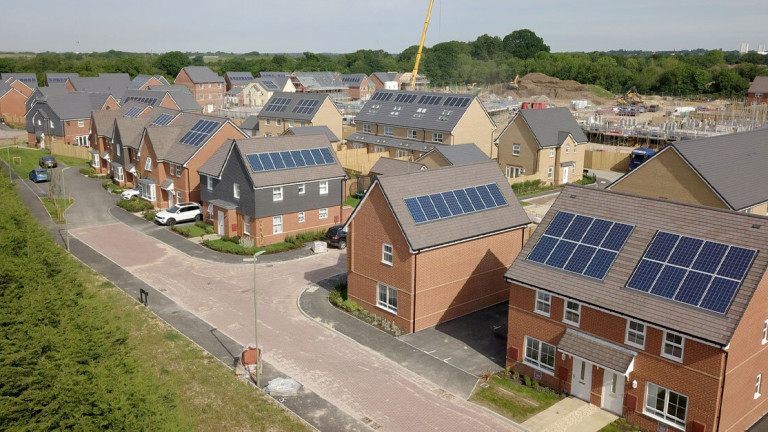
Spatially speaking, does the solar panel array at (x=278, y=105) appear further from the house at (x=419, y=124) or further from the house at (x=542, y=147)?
the house at (x=542, y=147)

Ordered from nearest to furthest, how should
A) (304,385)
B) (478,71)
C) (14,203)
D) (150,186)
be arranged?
(304,385) → (14,203) → (150,186) → (478,71)

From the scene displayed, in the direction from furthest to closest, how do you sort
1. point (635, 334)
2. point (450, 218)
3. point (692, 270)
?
point (450, 218)
point (635, 334)
point (692, 270)

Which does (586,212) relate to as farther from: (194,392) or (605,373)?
(194,392)

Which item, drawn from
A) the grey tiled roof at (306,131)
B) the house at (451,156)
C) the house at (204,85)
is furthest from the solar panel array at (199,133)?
the house at (204,85)

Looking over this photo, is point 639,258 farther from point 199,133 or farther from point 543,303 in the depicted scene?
point 199,133

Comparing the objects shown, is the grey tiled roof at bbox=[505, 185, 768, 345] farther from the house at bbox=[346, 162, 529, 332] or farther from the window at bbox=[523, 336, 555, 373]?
the house at bbox=[346, 162, 529, 332]

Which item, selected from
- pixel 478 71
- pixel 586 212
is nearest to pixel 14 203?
pixel 586 212

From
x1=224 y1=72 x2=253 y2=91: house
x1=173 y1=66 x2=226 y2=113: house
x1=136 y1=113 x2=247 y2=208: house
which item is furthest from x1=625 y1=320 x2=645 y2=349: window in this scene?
x1=224 y1=72 x2=253 y2=91: house

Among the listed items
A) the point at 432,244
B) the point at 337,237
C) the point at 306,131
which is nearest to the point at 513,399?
the point at 432,244
